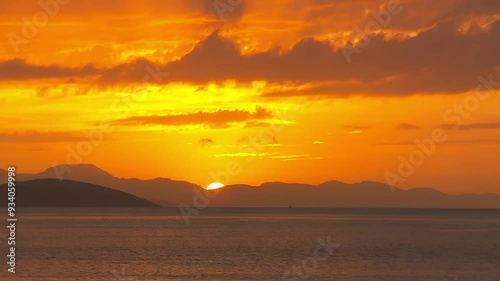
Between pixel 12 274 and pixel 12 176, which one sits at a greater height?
pixel 12 176

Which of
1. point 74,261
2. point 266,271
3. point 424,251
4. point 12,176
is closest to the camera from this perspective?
point 12,176

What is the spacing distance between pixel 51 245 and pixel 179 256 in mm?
26754

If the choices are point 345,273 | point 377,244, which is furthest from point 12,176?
point 377,244

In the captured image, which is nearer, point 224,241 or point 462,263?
point 462,263

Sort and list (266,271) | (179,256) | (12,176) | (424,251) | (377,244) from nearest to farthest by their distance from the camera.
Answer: (12,176)
(266,271)
(179,256)
(424,251)
(377,244)

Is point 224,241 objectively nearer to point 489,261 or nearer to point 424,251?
point 424,251

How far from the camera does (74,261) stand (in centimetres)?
8144

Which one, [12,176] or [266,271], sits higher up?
[12,176]

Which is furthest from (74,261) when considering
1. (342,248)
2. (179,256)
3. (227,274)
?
(342,248)

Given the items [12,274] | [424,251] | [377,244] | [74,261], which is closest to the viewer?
[12,274]

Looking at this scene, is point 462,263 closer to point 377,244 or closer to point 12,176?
point 377,244

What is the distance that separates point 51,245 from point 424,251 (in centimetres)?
4858

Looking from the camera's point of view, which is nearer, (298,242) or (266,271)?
(266,271)

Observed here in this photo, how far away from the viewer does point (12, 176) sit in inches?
2442
